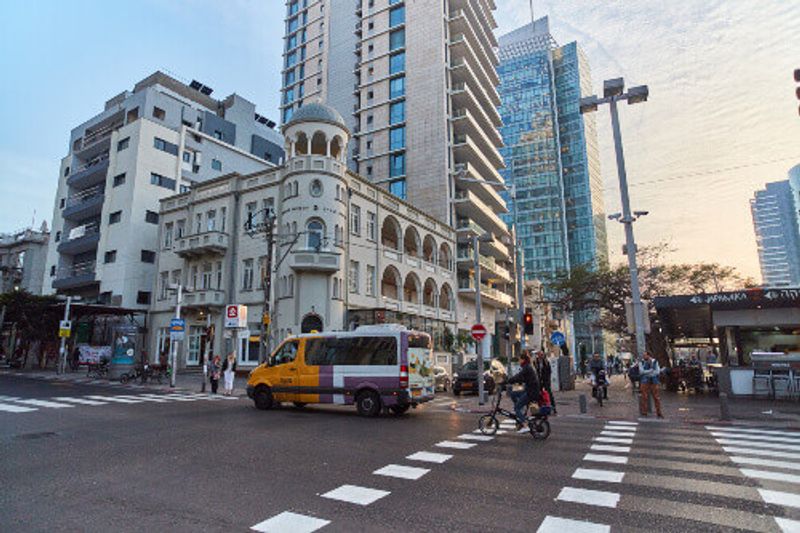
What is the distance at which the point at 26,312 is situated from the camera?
38.7 meters

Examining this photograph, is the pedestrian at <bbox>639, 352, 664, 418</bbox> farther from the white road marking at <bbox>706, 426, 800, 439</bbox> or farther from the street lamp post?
the white road marking at <bbox>706, 426, 800, 439</bbox>

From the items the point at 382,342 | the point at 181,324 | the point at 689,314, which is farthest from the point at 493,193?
the point at 382,342

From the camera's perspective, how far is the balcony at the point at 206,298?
1373 inches

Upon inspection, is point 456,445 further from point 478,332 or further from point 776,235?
point 776,235

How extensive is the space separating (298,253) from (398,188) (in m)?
22.7

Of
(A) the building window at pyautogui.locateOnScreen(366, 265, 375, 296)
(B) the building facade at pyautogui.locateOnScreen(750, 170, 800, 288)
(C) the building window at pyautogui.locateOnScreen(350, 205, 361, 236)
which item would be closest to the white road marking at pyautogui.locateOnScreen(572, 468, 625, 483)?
(C) the building window at pyautogui.locateOnScreen(350, 205, 361, 236)

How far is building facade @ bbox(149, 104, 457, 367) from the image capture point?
3125 centimetres

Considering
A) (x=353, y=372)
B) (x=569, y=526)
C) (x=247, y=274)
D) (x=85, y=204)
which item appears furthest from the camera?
(x=85, y=204)

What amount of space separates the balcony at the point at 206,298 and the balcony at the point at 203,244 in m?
3.16

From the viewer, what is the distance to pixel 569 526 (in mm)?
4676

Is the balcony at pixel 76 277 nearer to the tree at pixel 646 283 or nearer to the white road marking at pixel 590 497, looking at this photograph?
the tree at pixel 646 283

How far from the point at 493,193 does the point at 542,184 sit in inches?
1650

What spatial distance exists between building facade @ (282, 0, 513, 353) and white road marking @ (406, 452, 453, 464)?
39.2 meters

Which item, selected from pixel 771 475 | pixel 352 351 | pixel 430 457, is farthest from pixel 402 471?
pixel 352 351
